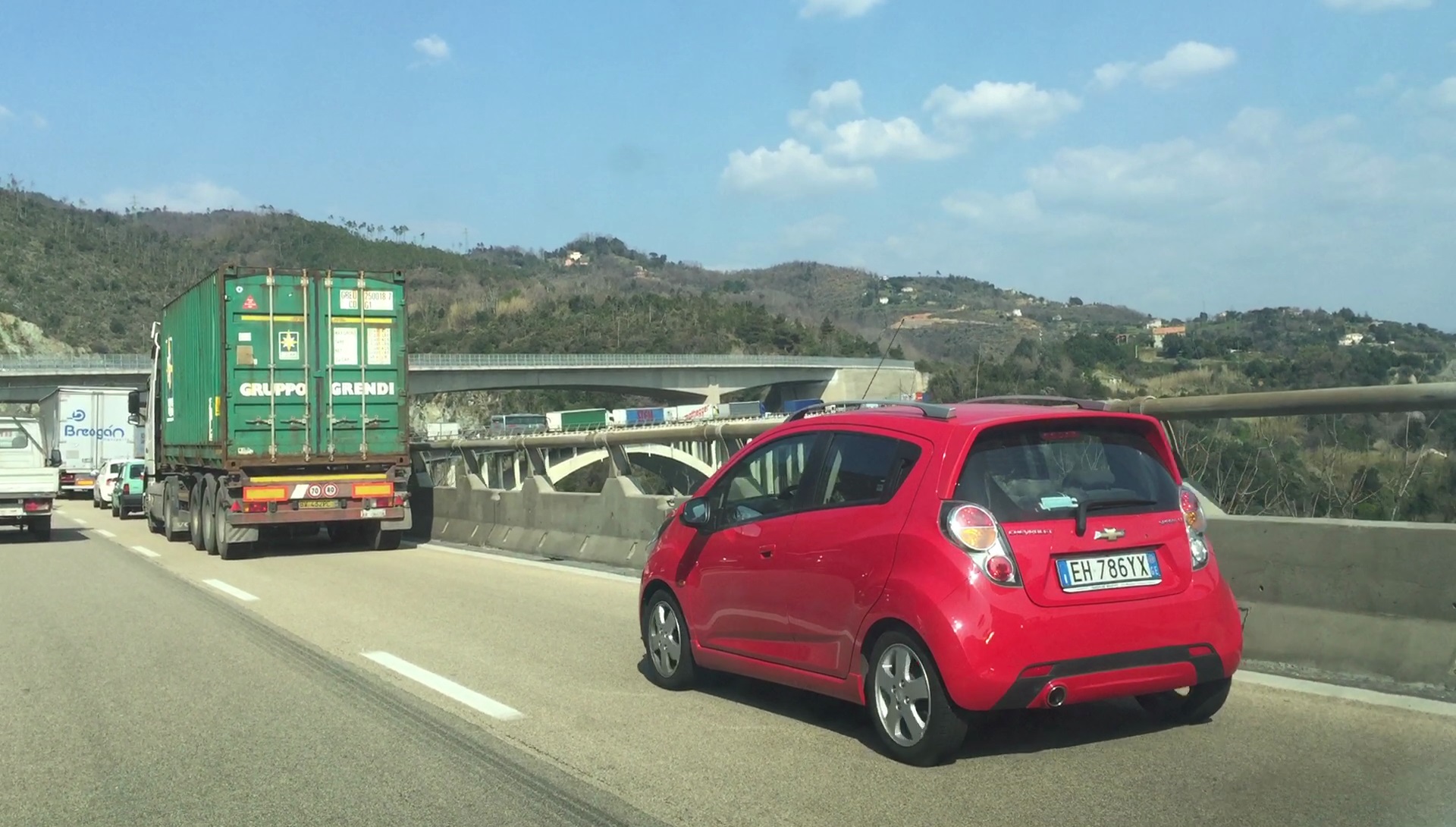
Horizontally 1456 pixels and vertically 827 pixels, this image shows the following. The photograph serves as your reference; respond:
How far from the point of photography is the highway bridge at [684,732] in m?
4.99

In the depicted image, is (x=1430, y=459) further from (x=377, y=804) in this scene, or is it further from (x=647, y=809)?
(x=377, y=804)

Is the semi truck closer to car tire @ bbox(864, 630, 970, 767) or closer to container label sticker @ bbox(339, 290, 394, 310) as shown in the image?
container label sticker @ bbox(339, 290, 394, 310)

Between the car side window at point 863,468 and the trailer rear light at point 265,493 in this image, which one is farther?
the trailer rear light at point 265,493

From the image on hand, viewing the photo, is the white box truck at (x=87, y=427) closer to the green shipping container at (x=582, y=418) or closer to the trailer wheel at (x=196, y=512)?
the trailer wheel at (x=196, y=512)

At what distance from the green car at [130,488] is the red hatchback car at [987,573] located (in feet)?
96.0

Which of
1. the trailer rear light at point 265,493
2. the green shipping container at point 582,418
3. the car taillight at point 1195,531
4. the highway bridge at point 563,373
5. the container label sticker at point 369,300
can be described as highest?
the highway bridge at point 563,373

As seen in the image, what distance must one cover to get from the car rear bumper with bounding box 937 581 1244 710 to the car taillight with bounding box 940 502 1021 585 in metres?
0.10

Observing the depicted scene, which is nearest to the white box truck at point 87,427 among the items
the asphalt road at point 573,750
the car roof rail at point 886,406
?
the asphalt road at point 573,750

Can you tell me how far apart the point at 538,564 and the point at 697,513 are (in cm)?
823

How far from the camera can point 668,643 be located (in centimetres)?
734

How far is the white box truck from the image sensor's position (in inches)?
1748

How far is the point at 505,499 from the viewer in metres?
17.3

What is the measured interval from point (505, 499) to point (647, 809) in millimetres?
12657

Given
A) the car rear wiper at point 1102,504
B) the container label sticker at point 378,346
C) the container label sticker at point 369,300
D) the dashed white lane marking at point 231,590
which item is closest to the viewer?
the car rear wiper at point 1102,504
